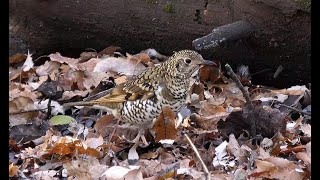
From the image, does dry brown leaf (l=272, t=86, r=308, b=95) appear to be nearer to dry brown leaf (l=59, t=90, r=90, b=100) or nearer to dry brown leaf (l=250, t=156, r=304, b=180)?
dry brown leaf (l=59, t=90, r=90, b=100)

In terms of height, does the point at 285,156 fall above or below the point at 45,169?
above

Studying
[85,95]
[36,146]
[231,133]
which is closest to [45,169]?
[36,146]

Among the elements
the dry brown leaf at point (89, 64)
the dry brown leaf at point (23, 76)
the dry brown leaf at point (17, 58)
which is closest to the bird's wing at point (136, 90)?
the dry brown leaf at point (89, 64)

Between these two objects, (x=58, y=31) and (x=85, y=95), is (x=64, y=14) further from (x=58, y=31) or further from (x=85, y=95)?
(x=85, y=95)

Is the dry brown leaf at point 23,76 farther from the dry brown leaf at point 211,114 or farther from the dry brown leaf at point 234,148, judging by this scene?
the dry brown leaf at point 234,148

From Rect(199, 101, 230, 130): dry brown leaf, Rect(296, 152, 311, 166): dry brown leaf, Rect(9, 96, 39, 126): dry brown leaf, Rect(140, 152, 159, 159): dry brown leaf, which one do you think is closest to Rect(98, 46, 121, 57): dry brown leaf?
Rect(9, 96, 39, 126): dry brown leaf

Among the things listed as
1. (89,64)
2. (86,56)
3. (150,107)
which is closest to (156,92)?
(150,107)

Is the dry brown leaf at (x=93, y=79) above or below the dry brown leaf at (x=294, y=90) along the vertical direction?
below
